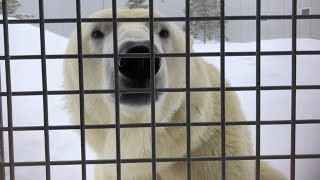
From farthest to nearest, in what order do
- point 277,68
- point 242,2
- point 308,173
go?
point 277,68 → point 242,2 → point 308,173

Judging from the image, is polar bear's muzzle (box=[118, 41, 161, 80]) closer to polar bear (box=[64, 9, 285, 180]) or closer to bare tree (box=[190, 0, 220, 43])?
polar bear (box=[64, 9, 285, 180])

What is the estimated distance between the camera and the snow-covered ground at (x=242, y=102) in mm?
3223

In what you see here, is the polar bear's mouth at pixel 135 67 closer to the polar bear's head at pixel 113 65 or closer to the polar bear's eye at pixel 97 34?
the polar bear's head at pixel 113 65

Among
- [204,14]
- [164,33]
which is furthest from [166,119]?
[204,14]

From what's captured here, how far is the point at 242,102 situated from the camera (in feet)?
12.0

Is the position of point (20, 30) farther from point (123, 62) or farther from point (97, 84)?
point (123, 62)

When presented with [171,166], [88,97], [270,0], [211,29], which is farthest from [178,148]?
[270,0]

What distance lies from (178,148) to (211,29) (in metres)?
1.38

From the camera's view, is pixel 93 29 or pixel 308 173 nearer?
pixel 93 29

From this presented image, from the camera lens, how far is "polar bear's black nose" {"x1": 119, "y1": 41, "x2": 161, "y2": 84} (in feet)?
5.54

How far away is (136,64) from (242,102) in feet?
6.84

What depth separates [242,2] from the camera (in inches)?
131

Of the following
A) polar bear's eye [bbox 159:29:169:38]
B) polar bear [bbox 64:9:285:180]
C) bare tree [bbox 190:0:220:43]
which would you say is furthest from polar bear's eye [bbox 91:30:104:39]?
bare tree [bbox 190:0:220:43]

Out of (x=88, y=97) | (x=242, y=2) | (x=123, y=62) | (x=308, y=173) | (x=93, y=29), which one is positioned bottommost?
(x=308, y=173)
